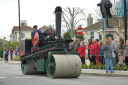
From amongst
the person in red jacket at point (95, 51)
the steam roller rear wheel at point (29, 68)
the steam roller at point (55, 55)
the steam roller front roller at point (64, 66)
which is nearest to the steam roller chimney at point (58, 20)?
the steam roller at point (55, 55)

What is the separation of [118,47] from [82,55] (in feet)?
7.52

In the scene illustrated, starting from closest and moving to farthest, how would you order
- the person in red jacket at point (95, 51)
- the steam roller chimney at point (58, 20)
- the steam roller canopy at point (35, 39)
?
the steam roller chimney at point (58, 20)
the steam roller canopy at point (35, 39)
the person in red jacket at point (95, 51)

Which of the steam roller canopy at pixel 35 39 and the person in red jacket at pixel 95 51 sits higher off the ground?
the steam roller canopy at pixel 35 39

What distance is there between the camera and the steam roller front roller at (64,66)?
45.6 feet

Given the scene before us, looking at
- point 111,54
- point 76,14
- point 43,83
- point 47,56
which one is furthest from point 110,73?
point 76,14

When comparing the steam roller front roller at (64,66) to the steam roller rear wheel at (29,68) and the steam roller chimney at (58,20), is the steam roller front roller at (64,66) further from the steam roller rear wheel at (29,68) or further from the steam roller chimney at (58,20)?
the steam roller rear wheel at (29,68)

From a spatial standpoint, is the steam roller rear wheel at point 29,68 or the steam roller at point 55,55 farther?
the steam roller rear wheel at point 29,68

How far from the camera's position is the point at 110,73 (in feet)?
58.1

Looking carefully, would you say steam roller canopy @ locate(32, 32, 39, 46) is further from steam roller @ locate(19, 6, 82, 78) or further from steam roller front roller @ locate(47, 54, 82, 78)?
steam roller front roller @ locate(47, 54, 82, 78)

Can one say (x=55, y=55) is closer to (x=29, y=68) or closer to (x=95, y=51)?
(x=29, y=68)

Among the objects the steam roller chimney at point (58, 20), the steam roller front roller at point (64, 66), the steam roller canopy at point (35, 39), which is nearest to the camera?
the steam roller front roller at point (64, 66)

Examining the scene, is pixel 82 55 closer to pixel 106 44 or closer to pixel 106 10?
pixel 106 44

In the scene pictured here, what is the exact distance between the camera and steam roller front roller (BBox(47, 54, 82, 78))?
45.6 feet

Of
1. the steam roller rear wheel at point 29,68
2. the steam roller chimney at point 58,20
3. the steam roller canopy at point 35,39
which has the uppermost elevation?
the steam roller chimney at point 58,20
